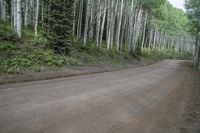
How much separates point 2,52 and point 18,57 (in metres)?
0.85

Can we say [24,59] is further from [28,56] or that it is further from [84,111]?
[84,111]

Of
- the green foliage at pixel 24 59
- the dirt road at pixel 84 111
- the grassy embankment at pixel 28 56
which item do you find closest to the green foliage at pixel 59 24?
the grassy embankment at pixel 28 56

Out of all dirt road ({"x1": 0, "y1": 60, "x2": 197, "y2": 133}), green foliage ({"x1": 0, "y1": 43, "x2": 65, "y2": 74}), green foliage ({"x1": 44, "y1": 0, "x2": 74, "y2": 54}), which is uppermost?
green foliage ({"x1": 44, "y1": 0, "x2": 74, "y2": 54})

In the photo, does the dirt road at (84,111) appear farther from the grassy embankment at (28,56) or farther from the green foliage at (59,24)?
the green foliage at (59,24)

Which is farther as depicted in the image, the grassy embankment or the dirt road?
the grassy embankment

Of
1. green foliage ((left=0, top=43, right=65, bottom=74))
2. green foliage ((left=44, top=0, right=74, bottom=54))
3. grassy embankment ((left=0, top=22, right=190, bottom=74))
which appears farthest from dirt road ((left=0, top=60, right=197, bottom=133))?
green foliage ((left=44, top=0, right=74, bottom=54))

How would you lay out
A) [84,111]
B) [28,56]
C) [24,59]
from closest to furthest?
[84,111], [24,59], [28,56]

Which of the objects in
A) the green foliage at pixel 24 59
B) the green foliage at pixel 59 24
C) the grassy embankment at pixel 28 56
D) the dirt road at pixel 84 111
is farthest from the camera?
the green foliage at pixel 59 24

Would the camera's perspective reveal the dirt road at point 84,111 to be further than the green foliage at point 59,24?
No

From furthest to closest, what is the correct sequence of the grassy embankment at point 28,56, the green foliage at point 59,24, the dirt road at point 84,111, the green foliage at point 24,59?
the green foliage at point 59,24
the grassy embankment at point 28,56
the green foliage at point 24,59
the dirt road at point 84,111

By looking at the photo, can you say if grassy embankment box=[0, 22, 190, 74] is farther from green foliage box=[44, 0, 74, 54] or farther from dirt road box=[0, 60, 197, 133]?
dirt road box=[0, 60, 197, 133]

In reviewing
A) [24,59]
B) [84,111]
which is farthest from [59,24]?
[84,111]

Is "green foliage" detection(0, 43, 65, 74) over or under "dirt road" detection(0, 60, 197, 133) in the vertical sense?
over

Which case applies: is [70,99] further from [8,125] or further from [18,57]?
[18,57]
